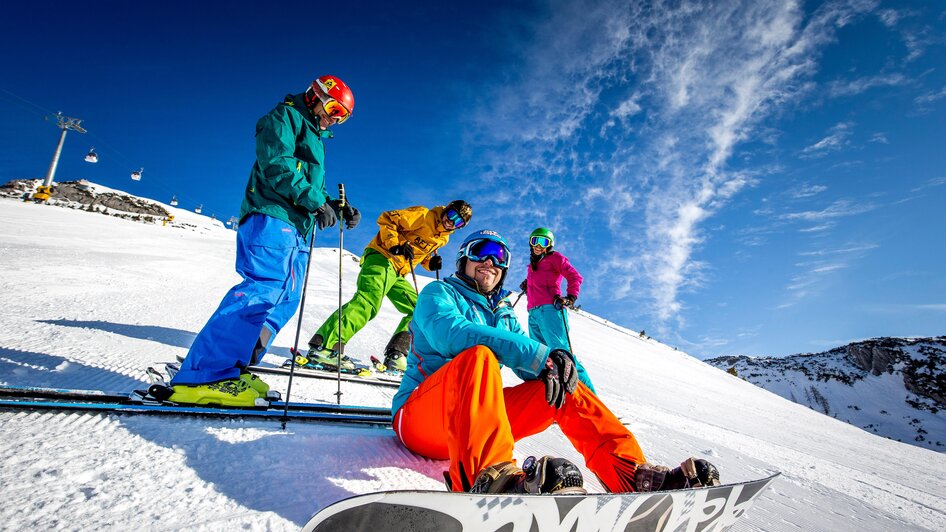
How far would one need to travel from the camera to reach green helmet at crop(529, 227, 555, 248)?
599cm

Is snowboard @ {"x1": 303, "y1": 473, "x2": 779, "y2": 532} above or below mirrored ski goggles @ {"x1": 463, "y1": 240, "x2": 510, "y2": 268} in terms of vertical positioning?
below

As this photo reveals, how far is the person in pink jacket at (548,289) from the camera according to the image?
17.8 feet

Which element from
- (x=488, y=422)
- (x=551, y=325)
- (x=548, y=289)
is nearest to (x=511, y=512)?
(x=488, y=422)

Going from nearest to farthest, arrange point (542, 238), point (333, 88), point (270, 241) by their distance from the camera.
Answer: point (270, 241)
point (333, 88)
point (542, 238)

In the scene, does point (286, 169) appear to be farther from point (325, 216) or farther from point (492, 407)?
point (492, 407)

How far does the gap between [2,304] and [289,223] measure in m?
3.64


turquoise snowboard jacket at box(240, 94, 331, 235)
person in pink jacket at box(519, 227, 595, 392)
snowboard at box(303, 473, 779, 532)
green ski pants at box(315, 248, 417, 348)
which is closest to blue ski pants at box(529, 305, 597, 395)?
person in pink jacket at box(519, 227, 595, 392)

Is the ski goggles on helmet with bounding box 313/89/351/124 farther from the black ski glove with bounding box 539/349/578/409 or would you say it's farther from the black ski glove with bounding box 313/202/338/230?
the black ski glove with bounding box 539/349/578/409

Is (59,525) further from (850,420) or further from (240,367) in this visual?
(850,420)

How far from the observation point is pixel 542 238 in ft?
19.7

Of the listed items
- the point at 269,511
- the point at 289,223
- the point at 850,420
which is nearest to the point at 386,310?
the point at 289,223

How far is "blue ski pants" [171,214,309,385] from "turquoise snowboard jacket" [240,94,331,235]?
4.6 inches

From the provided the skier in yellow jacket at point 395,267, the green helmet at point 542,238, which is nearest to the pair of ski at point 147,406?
the skier in yellow jacket at point 395,267

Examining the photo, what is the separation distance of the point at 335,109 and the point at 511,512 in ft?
9.78
